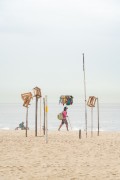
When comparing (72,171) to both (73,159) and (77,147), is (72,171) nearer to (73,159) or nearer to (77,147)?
(73,159)

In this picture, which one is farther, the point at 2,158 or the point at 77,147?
the point at 77,147

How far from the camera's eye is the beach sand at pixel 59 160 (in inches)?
482

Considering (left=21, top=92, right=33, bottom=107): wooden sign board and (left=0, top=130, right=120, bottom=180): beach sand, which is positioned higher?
(left=21, top=92, right=33, bottom=107): wooden sign board

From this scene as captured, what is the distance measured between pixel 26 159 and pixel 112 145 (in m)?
5.71

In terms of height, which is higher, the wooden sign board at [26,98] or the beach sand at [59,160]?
the wooden sign board at [26,98]

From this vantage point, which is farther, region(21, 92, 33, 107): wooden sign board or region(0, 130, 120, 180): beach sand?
region(21, 92, 33, 107): wooden sign board

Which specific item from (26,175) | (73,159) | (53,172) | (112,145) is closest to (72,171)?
(53,172)

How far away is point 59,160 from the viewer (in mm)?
15047

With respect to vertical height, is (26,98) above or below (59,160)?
above

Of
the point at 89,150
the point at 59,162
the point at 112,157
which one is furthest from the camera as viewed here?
the point at 89,150

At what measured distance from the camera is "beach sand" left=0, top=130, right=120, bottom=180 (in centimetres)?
1223

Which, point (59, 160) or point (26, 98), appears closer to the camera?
point (59, 160)

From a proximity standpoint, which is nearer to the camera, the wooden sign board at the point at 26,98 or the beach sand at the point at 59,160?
the beach sand at the point at 59,160

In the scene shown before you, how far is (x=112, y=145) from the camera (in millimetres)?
19750
